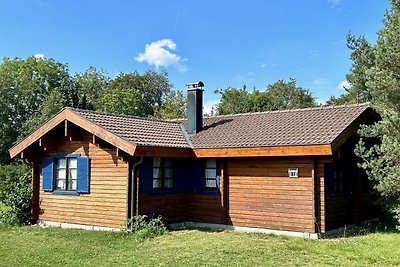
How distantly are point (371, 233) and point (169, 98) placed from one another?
38.5 meters

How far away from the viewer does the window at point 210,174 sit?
1319 centimetres

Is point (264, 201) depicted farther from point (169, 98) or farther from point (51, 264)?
point (169, 98)

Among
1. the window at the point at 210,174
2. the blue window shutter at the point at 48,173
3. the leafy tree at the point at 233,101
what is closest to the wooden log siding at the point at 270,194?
the window at the point at 210,174

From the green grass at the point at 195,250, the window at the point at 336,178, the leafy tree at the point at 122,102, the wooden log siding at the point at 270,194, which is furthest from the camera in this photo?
the leafy tree at the point at 122,102

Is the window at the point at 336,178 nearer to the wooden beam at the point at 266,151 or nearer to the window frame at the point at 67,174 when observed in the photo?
the wooden beam at the point at 266,151

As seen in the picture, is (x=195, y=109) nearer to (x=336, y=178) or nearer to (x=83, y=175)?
(x=83, y=175)

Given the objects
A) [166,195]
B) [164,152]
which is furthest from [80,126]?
[166,195]

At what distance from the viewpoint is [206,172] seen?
1344cm

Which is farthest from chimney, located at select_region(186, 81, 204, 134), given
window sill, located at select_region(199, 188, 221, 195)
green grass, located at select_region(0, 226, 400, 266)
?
green grass, located at select_region(0, 226, 400, 266)

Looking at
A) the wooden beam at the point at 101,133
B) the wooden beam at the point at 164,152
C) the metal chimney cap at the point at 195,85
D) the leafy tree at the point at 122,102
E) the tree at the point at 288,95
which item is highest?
the tree at the point at 288,95

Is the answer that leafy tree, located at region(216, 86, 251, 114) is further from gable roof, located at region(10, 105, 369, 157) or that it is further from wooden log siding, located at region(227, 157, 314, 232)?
wooden log siding, located at region(227, 157, 314, 232)

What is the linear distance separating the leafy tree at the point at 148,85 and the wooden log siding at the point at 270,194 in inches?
1416

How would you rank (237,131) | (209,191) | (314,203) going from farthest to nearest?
→ 1. (237,131)
2. (209,191)
3. (314,203)

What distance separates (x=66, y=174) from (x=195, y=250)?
601cm
